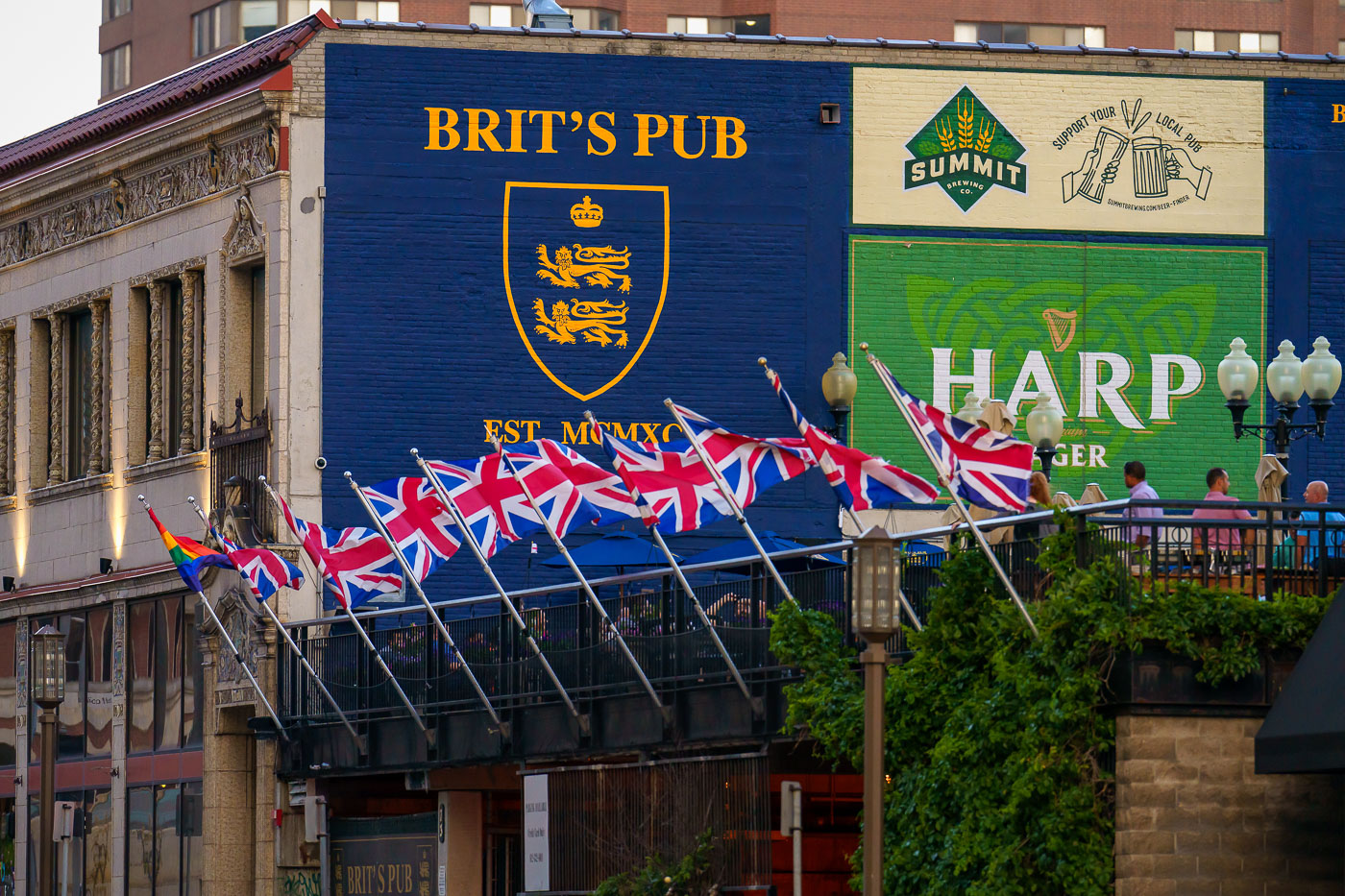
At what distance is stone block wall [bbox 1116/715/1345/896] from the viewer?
20578 millimetres

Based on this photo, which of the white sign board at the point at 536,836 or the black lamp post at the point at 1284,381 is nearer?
the black lamp post at the point at 1284,381

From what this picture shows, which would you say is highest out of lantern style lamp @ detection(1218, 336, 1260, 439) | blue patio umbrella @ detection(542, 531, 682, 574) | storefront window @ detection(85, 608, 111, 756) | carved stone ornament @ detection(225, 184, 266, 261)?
carved stone ornament @ detection(225, 184, 266, 261)

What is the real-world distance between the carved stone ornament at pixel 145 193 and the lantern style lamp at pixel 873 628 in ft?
63.1

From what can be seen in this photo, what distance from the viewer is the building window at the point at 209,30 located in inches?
3000

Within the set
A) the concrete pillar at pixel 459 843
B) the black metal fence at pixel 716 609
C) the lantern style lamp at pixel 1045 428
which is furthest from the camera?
the concrete pillar at pixel 459 843

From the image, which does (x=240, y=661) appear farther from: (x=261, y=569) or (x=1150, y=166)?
(x=1150, y=166)

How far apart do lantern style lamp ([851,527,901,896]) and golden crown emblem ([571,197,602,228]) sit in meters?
18.0

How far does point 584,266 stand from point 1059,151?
7166 millimetres

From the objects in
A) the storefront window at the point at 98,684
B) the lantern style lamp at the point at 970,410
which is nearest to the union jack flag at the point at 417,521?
the lantern style lamp at the point at 970,410

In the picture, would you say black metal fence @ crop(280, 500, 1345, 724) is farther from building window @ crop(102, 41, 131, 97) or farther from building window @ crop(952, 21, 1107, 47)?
building window @ crop(102, 41, 131, 97)

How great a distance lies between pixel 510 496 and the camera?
2798cm

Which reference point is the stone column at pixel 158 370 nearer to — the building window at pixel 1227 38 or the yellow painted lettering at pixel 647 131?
the yellow painted lettering at pixel 647 131

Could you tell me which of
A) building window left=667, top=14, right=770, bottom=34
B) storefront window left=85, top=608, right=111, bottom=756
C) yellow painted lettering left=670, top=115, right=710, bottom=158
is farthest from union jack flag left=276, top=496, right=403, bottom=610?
building window left=667, top=14, right=770, bottom=34

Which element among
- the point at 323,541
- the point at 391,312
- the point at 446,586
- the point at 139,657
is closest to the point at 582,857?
the point at 323,541
